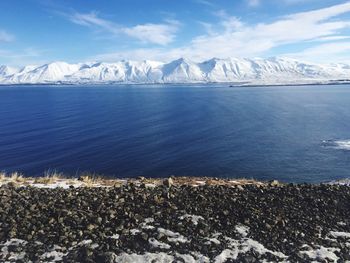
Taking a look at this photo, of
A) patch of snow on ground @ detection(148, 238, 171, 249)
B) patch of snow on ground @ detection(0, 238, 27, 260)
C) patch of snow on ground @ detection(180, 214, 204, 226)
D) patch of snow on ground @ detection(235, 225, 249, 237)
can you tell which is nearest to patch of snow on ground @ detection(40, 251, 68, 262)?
patch of snow on ground @ detection(0, 238, 27, 260)

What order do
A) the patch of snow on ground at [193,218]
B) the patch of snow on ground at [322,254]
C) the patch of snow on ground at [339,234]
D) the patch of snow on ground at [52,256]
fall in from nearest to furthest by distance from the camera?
the patch of snow on ground at [52,256]
the patch of snow on ground at [322,254]
the patch of snow on ground at [339,234]
the patch of snow on ground at [193,218]

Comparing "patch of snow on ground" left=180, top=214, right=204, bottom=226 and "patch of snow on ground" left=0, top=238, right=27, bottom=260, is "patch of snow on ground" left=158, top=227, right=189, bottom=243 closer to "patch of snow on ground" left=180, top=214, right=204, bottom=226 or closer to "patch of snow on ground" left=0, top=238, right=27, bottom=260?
"patch of snow on ground" left=180, top=214, right=204, bottom=226

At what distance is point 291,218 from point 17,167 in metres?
47.9

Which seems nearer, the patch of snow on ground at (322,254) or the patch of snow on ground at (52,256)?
the patch of snow on ground at (52,256)

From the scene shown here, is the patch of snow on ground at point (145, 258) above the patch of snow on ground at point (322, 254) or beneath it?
above

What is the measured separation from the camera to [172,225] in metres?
14.1

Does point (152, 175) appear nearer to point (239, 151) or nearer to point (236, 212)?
point (239, 151)

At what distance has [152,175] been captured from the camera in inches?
1961

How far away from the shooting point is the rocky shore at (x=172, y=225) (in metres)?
12.3

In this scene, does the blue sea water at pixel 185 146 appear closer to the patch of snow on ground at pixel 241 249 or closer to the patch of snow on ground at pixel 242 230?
the patch of snow on ground at pixel 242 230

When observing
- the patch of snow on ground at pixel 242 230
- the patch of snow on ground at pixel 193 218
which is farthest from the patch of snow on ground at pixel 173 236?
the patch of snow on ground at pixel 242 230

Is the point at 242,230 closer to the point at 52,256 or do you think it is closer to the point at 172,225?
the point at 172,225

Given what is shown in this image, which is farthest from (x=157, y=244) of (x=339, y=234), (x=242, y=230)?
(x=339, y=234)

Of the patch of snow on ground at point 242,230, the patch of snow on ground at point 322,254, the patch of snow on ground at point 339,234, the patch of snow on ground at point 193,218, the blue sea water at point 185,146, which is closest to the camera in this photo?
the patch of snow on ground at point 322,254
